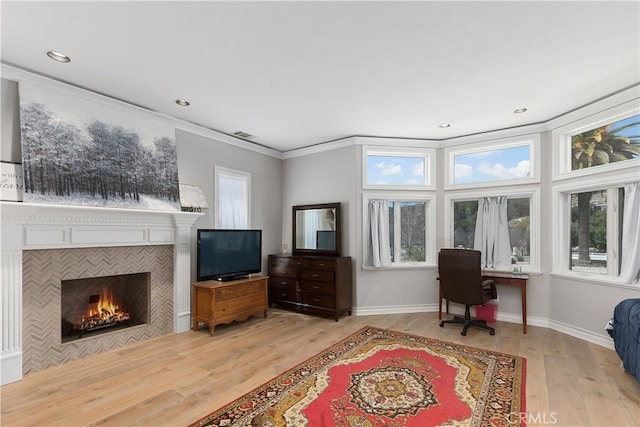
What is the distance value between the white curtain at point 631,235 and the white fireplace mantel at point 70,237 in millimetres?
4903

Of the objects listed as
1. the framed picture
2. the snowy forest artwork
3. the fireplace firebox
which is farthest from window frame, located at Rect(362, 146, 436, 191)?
the framed picture

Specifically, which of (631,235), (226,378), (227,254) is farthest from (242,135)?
(631,235)

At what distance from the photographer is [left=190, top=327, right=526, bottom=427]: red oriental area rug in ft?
7.18

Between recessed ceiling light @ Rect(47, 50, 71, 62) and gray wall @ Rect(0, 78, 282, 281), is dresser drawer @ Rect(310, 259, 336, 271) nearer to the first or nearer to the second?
gray wall @ Rect(0, 78, 282, 281)

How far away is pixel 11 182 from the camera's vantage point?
2.77 m

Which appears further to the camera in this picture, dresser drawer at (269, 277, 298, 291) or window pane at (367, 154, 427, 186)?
window pane at (367, 154, 427, 186)

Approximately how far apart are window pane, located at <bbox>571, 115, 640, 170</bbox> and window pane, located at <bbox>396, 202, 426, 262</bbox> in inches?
81.0

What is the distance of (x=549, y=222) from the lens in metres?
4.23

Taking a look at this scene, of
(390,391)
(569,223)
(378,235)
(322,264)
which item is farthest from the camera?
(378,235)

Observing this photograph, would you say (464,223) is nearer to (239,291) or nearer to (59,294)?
(239,291)

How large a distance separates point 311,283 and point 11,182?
349 cm

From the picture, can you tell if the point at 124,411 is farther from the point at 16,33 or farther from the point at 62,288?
the point at 16,33

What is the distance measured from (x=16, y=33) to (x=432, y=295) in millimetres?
5449

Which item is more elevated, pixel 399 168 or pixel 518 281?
pixel 399 168
